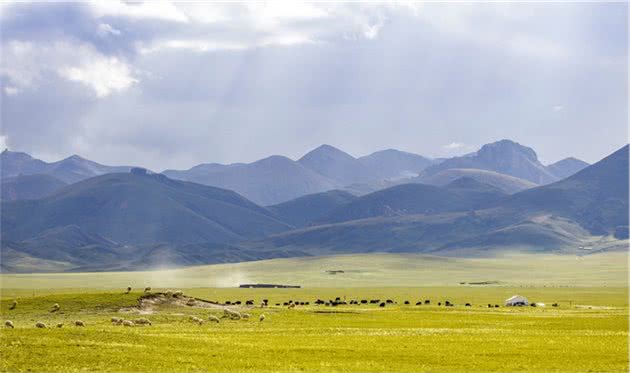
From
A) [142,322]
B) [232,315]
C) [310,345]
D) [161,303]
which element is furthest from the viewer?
[161,303]

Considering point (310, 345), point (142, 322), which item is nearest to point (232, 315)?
point (142, 322)

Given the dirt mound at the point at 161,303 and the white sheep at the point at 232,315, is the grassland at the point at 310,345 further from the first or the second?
the white sheep at the point at 232,315

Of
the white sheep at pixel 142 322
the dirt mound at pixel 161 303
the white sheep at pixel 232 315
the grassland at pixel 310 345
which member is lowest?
the grassland at pixel 310 345

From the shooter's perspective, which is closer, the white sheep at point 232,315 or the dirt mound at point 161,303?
the white sheep at point 232,315

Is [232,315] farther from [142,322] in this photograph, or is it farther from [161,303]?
[142,322]

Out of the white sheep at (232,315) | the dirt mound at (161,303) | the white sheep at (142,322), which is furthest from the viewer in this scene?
the dirt mound at (161,303)

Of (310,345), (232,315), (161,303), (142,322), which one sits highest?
(161,303)

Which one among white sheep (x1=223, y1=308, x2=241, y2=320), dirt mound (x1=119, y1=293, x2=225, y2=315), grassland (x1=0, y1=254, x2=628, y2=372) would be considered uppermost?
dirt mound (x1=119, y1=293, x2=225, y2=315)

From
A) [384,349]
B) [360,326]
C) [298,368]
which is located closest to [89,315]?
[360,326]

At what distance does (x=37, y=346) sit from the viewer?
39500mm

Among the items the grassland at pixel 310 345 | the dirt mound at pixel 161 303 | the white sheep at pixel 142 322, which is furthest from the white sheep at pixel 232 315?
the white sheep at pixel 142 322

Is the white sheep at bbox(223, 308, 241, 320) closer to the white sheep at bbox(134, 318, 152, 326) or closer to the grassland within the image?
the grassland

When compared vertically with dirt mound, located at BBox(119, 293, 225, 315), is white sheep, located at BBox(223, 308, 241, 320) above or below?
below

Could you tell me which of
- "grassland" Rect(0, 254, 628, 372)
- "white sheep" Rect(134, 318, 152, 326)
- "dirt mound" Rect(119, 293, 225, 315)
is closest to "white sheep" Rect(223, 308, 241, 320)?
"grassland" Rect(0, 254, 628, 372)
